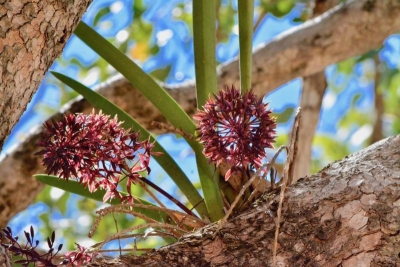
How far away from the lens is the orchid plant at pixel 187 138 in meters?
0.79

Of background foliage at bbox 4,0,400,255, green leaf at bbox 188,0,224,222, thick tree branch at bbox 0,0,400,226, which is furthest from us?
background foliage at bbox 4,0,400,255

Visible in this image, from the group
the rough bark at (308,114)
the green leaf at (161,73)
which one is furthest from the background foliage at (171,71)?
the rough bark at (308,114)

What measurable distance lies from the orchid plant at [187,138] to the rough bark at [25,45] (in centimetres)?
7

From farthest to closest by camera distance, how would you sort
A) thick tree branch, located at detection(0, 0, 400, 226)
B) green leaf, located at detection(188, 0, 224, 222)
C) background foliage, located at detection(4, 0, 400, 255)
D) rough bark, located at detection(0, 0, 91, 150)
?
background foliage, located at detection(4, 0, 400, 255), thick tree branch, located at detection(0, 0, 400, 226), green leaf, located at detection(188, 0, 224, 222), rough bark, located at detection(0, 0, 91, 150)

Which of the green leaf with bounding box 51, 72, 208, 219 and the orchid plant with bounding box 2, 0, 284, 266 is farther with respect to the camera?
the green leaf with bounding box 51, 72, 208, 219

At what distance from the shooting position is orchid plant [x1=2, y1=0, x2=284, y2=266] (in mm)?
785

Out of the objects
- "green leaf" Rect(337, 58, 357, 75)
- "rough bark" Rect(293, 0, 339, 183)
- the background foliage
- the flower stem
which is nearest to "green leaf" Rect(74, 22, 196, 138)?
the flower stem

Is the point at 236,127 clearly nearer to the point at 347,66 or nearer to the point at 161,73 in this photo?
the point at 161,73

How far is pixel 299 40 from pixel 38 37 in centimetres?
116

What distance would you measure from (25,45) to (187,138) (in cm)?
33

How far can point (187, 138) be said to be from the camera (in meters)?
0.99

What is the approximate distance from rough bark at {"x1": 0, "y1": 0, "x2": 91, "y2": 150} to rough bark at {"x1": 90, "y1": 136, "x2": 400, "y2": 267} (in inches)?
9.0

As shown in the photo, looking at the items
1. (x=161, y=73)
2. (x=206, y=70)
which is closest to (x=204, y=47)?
(x=206, y=70)

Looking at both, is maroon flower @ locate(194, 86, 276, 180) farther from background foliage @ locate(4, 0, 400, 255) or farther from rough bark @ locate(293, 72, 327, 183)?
background foliage @ locate(4, 0, 400, 255)
